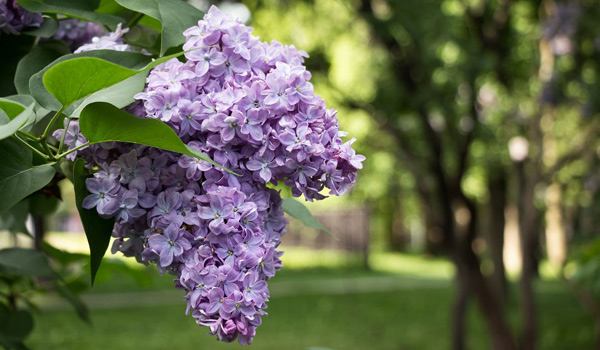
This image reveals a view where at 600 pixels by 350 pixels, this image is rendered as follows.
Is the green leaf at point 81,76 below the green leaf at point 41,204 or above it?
above

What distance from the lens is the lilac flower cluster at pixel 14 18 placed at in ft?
3.45

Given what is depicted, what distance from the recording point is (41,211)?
1427 mm

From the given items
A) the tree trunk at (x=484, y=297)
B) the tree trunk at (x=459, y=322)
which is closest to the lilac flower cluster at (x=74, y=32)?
the tree trunk at (x=484, y=297)

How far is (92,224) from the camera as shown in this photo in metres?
0.87

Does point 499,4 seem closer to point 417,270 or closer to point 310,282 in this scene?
point 310,282

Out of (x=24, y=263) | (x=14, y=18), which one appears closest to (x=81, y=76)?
(x=14, y=18)

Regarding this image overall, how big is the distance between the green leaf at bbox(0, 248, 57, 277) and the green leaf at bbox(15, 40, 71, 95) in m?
0.44

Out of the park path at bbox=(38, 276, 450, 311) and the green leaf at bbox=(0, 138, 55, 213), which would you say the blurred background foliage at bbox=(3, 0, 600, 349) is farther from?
the green leaf at bbox=(0, 138, 55, 213)

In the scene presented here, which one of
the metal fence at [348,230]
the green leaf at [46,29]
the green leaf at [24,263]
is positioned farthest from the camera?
the metal fence at [348,230]

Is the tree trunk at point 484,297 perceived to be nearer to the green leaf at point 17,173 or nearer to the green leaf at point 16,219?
the green leaf at point 16,219

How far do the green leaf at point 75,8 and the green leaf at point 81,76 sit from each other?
0.75 ft

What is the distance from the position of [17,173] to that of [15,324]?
708 mm

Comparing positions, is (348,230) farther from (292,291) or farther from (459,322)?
(459,322)

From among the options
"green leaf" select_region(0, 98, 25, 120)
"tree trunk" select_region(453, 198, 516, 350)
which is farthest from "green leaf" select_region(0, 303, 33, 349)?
"tree trunk" select_region(453, 198, 516, 350)
